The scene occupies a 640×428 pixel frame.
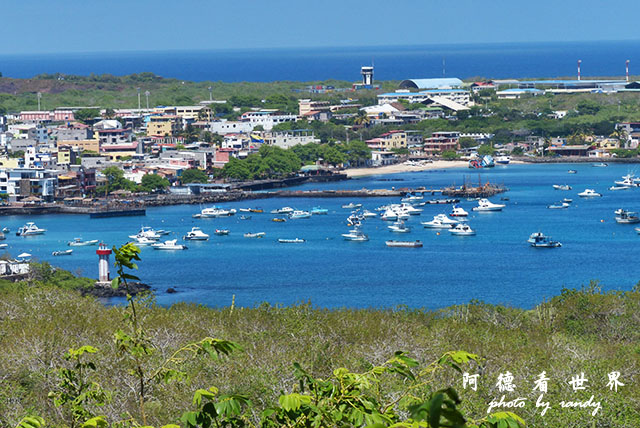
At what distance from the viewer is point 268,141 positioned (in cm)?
4516

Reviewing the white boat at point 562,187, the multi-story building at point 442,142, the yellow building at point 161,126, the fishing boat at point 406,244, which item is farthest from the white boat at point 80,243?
the multi-story building at point 442,142

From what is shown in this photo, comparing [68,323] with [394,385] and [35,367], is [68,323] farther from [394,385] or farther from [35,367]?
[394,385]

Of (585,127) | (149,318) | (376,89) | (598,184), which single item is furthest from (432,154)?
(149,318)

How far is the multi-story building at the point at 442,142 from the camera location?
149ft

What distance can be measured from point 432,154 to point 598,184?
1017 cm

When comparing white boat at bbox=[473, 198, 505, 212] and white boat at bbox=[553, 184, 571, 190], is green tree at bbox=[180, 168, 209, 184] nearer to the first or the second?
white boat at bbox=[473, 198, 505, 212]

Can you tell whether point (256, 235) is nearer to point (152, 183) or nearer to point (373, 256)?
point (373, 256)

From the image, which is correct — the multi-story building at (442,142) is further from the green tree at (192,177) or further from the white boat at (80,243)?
the white boat at (80,243)

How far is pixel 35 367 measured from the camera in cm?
920

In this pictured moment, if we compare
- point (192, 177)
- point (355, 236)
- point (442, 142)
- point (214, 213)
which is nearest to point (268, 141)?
point (442, 142)

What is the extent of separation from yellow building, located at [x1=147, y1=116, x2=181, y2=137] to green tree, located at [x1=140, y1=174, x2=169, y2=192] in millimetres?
11090

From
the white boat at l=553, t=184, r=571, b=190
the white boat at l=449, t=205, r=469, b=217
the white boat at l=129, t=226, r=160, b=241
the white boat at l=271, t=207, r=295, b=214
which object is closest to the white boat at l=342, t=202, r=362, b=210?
the white boat at l=271, t=207, r=295, b=214

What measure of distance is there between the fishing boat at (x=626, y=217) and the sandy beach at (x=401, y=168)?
13554 mm

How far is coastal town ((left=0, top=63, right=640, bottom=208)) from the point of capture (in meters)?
36.4
